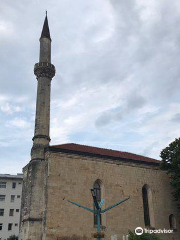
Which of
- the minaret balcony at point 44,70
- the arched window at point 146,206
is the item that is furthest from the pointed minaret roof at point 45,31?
the arched window at point 146,206

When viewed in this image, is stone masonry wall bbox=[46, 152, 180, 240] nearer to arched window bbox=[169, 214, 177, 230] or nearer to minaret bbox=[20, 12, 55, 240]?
arched window bbox=[169, 214, 177, 230]

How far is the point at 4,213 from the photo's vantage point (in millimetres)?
38719

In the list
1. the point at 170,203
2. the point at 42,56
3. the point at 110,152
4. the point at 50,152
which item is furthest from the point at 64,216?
the point at 42,56

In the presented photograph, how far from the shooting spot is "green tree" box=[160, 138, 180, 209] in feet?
78.4

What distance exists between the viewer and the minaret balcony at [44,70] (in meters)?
25.6

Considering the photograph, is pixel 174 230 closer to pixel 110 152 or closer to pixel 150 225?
pixel 150 225

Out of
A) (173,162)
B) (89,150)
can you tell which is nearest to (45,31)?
(89,150)

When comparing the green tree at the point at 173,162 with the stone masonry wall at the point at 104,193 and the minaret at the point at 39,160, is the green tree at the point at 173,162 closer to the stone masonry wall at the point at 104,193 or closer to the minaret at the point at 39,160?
the stone masonry wall at the point at 104,193

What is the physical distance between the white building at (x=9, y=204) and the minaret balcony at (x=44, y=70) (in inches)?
835

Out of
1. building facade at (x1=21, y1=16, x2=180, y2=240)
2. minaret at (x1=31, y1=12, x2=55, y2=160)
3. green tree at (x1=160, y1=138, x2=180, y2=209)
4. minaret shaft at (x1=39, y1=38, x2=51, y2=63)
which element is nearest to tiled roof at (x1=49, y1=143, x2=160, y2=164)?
building facade at (x1=21, y1=16, x2=180, y2=240)

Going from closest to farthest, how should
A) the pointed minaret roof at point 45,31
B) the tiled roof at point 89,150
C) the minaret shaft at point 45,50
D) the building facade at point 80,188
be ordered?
the building facade at point 80,188
the tiled roof at point 89,150
the minaret shaft at point 45,50
the pointed minaret roof at point 45,31

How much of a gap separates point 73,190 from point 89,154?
3359mm

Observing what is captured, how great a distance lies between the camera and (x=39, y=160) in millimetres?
22078

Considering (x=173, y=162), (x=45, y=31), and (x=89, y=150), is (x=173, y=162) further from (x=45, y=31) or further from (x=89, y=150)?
(x=45, y=31)
